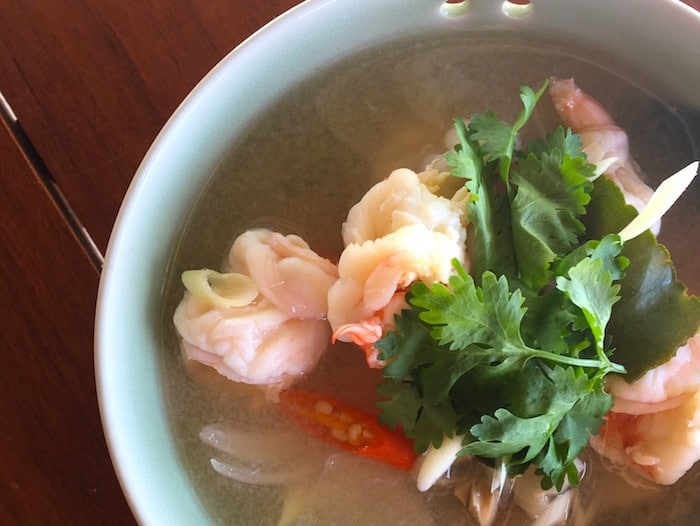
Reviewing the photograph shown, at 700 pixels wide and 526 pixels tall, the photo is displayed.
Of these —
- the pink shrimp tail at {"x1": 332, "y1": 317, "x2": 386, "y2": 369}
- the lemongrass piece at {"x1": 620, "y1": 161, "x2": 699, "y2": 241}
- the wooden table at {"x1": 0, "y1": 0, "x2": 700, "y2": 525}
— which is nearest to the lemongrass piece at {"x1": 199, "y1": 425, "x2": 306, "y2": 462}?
the wooden table at {"x1": 0, "y1": 0, "x2": 700, "y2": 525}

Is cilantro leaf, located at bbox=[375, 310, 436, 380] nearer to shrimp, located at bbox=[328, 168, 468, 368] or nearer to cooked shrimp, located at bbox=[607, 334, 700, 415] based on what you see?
shrimp, located at bbox=[328, 168, 468, 368]

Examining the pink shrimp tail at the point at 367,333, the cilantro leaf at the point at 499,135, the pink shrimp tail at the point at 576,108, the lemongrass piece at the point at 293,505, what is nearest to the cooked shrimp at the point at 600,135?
the pink shrimp tail at the point at 576,108

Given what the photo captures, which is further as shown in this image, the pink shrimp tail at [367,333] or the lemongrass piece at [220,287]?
the lemongrass piece at [220,287]

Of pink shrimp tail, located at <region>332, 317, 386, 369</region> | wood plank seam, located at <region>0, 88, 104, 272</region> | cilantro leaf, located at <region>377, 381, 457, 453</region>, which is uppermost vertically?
wood plank seam, located at <region>0, 88, 104, 272</region>

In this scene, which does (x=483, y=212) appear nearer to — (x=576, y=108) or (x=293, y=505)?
(x=576, y=108)

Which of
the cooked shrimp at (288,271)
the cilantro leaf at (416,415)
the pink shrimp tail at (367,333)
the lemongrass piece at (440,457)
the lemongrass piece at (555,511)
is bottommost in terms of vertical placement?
the lemongrass piece at (555,511)

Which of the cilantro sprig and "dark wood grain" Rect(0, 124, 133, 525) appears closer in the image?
the cilantro sprig

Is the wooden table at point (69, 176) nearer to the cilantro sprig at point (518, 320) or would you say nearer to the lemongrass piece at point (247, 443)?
the lemongrass piece at point (247, 443)

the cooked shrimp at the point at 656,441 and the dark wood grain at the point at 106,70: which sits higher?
the dark wood grain at the point at 106,70
